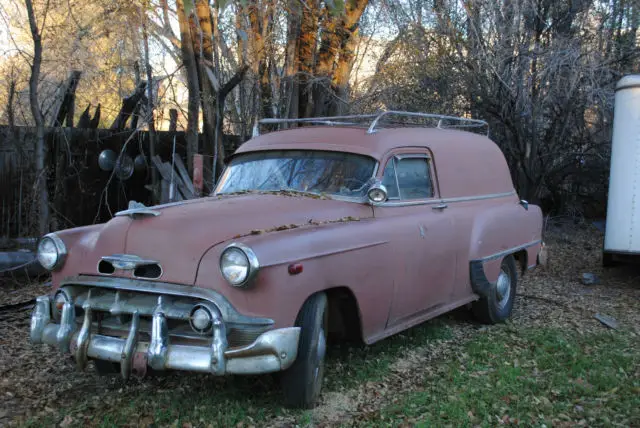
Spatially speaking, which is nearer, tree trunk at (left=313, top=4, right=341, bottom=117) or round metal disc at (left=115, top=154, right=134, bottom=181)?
tree trunk at (left=313, top=4, right=341, bottom=117)

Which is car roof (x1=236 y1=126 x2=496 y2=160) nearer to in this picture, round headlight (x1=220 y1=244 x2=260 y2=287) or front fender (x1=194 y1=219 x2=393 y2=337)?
front fender (x1=194 y1=219 x2=393 y2=337)

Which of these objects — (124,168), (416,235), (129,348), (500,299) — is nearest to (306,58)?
(124,168)

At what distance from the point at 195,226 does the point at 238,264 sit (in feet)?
1.77

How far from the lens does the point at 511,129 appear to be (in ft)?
39.7

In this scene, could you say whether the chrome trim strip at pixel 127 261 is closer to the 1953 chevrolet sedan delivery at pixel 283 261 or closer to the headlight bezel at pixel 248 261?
the 1953 chevrolet sedan delivery at pixel 283 261

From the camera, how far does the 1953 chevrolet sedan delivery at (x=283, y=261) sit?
11.5 feet

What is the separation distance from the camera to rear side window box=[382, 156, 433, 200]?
4.94 m

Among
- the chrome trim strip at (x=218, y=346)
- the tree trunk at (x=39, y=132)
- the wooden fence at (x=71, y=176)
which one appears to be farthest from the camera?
the wooden fence at (x=71, y=176)

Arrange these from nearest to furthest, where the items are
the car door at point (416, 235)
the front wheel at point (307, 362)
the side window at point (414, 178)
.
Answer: the front wheel at point (307, 362)
the car door at point (416, 235)
the side window at point (414, 178)

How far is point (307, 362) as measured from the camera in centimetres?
373

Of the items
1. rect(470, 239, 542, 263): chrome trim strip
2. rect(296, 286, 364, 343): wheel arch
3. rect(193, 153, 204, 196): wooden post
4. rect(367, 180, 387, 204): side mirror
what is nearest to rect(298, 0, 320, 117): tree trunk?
rect(193, 153, 204, 196): wooden post

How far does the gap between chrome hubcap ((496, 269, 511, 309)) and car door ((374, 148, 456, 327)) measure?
45.7 inches

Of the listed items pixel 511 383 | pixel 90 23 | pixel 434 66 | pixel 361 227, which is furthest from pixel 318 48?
pixel 511 383

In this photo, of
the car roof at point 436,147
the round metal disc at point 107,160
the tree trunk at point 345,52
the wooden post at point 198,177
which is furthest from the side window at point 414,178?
the round metal disc at point 107,160
